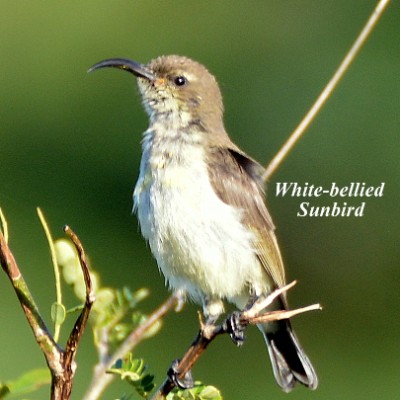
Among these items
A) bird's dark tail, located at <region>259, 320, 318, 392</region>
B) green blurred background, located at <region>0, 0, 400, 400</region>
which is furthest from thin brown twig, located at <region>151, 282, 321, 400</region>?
green blurred background, located at <region>0, 0, 400, 400</region>

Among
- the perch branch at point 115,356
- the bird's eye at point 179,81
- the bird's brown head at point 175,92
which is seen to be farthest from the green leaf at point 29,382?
the bird's eye at point 179,81

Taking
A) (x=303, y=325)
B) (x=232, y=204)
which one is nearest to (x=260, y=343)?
(x=303, y=325)

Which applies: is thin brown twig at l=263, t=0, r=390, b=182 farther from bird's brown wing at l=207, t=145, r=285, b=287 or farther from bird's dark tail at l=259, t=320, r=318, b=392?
bird's dark tail at l=259, t=320, r=318, b=392

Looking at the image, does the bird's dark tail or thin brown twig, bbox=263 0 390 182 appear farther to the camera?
the bird's dark tail

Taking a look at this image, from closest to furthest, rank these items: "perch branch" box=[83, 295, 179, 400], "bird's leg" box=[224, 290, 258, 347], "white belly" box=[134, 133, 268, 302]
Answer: "perch branch" box=[83, 295, 179, 400]
"bird's leg" box=[224, 290, 258, 347]
"white belly" box=[134, 133, 268, 302]

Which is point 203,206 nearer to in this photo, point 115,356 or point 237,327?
point 237,327
